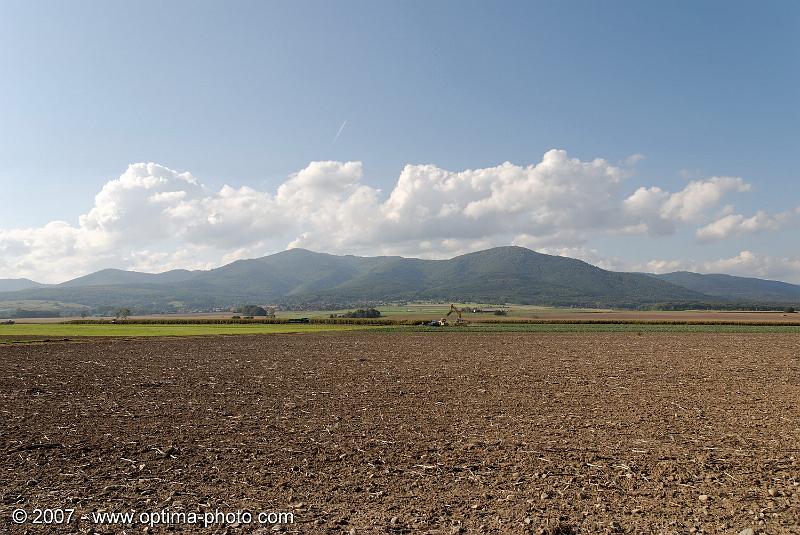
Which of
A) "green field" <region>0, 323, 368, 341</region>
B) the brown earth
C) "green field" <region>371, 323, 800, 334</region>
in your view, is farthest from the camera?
"green field" <region>371, 323, 800, 334</region>

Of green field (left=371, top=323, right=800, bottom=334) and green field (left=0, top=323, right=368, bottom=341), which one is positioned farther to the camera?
green field (left=371, top=323, right=800, bottom=334)

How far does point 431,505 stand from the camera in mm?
10367

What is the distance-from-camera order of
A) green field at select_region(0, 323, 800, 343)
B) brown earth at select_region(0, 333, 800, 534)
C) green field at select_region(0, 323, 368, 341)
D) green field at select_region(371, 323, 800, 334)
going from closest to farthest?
brown earth at select_region(0, 333, 800, 534), green field at select_region(0, 323, 368, 341), green field at select_region(0, 323, 800, 343), green field at select_region(371, 323, 800, 334)

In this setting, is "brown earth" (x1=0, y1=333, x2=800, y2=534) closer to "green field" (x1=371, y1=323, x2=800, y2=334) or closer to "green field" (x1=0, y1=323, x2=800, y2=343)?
"green field" (x1=0, y1=323, x2=800, y2=343)

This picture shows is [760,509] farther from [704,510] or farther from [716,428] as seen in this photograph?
[716,428]

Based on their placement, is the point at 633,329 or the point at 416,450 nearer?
the point at 416,450

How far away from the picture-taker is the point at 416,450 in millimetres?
14141

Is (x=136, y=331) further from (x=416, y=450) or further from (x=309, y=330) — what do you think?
(x=416, y=450)

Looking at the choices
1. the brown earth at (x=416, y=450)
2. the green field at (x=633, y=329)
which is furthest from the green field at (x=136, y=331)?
the brown earth at (x=416, y=450)

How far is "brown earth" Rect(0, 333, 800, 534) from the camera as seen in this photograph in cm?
1004

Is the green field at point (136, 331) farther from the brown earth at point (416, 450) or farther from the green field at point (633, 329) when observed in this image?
the brown earth at point (416, 450)

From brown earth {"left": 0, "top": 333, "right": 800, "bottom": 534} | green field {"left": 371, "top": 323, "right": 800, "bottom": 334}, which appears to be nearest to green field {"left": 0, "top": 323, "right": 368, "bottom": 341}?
green field {"left": 371, "top": 323, "right": 800, "bottom": 334}

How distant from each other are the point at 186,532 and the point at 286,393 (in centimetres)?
1459

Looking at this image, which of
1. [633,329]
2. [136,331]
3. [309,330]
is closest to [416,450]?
[309,330]
